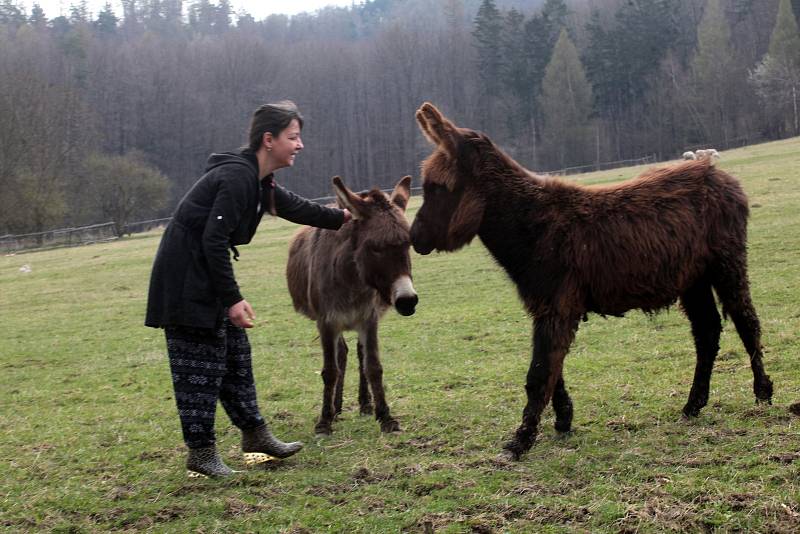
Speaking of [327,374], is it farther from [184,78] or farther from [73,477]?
[184,78]

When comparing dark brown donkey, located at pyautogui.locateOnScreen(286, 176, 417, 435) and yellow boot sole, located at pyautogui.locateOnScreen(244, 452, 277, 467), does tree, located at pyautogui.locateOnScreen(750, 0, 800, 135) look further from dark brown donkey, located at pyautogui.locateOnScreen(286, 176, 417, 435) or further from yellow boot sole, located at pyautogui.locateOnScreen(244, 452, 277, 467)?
yellow boot sole, located at pyautogui.locateOnScreen(244, 452, 277, 467)

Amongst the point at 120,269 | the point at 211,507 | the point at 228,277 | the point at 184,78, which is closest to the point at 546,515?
the point at 211,507

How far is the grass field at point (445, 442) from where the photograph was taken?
3967mm

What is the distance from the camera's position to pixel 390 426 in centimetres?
609

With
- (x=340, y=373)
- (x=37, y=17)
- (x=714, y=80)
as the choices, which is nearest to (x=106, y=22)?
(x=37, y=17)

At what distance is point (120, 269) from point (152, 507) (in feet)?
76.0

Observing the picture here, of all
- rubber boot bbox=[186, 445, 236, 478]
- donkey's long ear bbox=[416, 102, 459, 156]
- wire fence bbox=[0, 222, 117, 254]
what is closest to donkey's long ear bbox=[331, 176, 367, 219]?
donkey's long ear bbox=[416, 102, 459, 156]

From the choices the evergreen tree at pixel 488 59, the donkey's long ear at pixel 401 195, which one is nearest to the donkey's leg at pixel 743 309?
the donkey's long ear at pixel 401 195

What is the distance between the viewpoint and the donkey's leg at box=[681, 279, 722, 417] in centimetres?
544

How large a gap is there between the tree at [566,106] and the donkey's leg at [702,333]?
220 feet

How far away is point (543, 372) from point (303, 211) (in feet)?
7.35

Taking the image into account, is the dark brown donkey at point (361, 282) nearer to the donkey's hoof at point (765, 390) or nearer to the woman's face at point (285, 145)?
the woman's face at point (285, 145)

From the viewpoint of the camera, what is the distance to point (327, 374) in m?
6.51

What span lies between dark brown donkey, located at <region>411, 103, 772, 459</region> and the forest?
55318 millimetres
